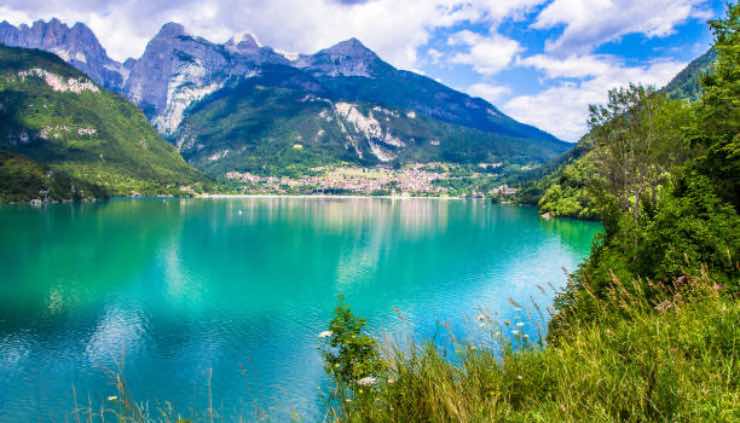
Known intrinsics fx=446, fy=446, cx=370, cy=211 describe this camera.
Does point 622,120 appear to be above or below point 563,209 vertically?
above

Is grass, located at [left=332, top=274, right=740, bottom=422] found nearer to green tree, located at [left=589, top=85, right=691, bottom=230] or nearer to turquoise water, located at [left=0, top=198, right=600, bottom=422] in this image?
turquoise water, located at [left=0, top=198, right=600, bottom=422]

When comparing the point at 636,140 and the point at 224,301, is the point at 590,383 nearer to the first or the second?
the point at 636,140

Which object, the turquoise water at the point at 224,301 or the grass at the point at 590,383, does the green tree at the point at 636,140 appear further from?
the grass at the point at 590,383

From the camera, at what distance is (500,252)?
49875mm

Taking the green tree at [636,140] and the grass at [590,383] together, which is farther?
the green tree at [636,140]

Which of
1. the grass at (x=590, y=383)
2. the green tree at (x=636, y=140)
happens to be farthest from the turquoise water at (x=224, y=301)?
the green tree at (x=636, y=140)

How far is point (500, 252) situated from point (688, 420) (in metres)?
49.2

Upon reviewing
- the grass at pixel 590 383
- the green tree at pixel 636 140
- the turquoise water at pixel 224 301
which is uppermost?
the green tree at pixel 636 140

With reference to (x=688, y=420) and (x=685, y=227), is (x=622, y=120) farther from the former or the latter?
(x=688, y=420)

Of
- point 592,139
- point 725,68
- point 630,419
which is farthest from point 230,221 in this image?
point 630,419

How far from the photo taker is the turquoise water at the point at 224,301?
55.5 ft

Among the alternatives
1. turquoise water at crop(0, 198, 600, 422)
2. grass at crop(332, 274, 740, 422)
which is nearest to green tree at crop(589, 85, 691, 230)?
turquoise water at crop(0, 198, 600, 422)

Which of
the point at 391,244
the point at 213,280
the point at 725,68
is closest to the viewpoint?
the point at 725,68

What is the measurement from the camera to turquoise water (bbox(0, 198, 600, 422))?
16922mm
